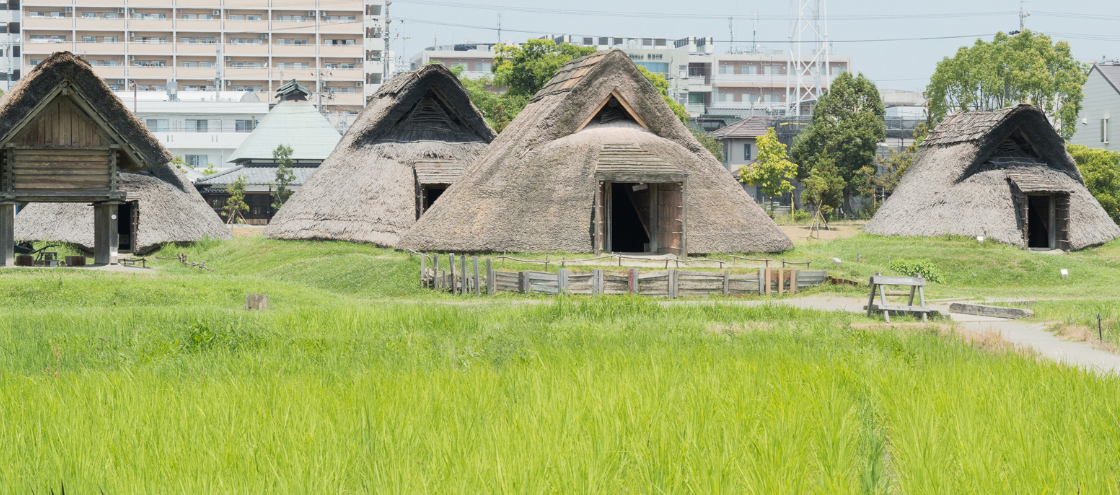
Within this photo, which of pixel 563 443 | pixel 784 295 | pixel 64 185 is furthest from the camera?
pixel 64 185

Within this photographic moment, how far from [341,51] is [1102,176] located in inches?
2802

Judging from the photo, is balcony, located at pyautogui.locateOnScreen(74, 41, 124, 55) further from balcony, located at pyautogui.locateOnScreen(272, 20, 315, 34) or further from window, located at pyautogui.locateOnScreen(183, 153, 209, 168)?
window, located at pyautogui.locateOnScreen(183, 153, 209, 168)

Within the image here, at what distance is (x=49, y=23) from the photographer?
90.2 m

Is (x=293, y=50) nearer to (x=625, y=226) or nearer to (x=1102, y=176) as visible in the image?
(x=625, y=226)

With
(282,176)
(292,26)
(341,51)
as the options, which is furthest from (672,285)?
(292,26)

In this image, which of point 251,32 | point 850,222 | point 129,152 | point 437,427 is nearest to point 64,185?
point 129,152

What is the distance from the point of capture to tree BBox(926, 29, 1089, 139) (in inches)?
1774

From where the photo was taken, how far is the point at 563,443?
5406 mm

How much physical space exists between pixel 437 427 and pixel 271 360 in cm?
335

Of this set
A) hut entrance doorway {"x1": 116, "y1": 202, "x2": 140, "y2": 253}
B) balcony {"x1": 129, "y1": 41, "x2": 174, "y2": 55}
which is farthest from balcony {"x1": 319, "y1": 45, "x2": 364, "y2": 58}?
hut entrance doorway {"x1": 116, "y1": 202, "x2": 140, "y2": 253}

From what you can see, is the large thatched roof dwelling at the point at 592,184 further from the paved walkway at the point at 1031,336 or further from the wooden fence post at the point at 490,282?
the paved walkway at the point at 1031,336

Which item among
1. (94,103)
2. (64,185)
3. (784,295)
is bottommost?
(784,295)

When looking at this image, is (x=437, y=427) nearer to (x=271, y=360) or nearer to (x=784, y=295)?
(x=271, y=360)

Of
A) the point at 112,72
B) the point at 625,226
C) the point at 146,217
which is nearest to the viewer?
the point at 625,226
